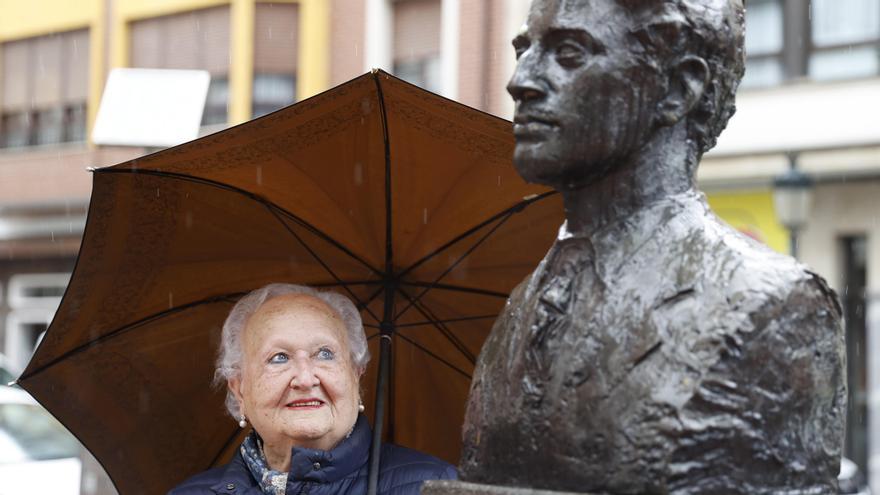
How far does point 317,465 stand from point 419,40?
13236 millimetres

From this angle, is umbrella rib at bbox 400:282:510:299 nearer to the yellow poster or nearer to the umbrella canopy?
the umbrella canopy

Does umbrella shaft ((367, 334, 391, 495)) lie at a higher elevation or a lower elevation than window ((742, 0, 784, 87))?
lower

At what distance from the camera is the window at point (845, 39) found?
13.7 meters

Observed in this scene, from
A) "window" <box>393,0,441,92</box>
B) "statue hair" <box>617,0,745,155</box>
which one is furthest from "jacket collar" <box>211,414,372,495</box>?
"window" <box>393,0,441,92</box>

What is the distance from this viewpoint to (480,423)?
2.42 m

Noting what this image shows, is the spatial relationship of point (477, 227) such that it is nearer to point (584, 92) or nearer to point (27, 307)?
point (584, 92)

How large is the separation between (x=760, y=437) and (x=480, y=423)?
54cm

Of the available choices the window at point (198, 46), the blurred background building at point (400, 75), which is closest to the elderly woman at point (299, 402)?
the blurred background building at point (400, 75)

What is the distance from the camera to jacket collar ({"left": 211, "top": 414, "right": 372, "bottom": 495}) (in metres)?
3.27

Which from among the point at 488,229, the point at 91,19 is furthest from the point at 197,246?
the point at 91,19

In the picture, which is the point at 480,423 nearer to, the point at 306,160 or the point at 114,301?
the point at 306,160

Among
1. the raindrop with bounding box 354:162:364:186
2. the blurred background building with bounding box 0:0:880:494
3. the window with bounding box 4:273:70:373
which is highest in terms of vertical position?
the blurred background building with bounding box 0:0:880:494

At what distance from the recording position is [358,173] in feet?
11.3

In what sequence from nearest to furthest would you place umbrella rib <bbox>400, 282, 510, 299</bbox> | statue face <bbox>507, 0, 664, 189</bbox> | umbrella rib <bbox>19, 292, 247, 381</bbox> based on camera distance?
statue face <bbox>507, 0, 664, 189</bbox> < umbrella rib <bbox>19, 292, 247, 381</bbox> < umbrella rib <bbox>400, 282, 510, 299</bbox>
